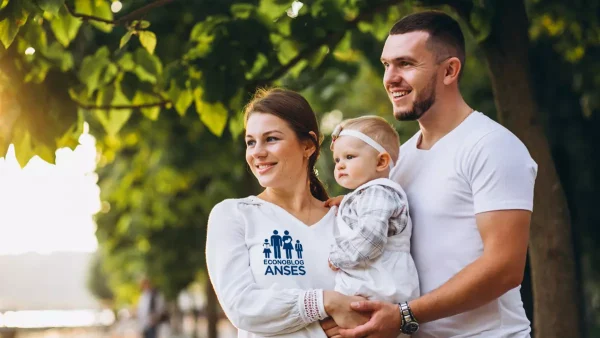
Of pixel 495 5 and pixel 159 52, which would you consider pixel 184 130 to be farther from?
pixel 495 5

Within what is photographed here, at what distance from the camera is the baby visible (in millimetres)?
3545

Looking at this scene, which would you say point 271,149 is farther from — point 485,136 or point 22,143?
point 22,143

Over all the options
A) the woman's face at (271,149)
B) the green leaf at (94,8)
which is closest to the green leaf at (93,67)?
the green leaf at (94,8)

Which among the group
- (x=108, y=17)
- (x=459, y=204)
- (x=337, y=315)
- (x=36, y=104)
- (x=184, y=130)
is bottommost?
(x=337, y=315)

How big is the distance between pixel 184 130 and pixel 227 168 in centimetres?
82

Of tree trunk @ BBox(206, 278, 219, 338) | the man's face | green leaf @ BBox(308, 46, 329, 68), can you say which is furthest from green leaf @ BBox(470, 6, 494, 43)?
tree trunk @ BBox(206, 278, 219, 338)

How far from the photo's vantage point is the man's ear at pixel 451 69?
12.4 feet

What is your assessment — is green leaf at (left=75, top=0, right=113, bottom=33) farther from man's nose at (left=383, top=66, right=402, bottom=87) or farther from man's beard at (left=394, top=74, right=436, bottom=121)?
man's beard at (left=394, top=74, right=436, bottom=121)

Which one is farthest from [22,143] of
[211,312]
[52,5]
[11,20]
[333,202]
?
[211,312]

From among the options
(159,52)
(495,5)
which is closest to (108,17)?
(159,52)

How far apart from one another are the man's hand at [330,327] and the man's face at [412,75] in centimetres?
87

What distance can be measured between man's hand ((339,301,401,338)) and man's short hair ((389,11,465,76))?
1.02 meters

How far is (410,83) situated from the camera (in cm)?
372

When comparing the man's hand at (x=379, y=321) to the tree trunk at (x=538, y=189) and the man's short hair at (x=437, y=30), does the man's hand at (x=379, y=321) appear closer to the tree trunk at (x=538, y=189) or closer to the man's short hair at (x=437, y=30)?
the man's short hair at (x=437, y=30)
